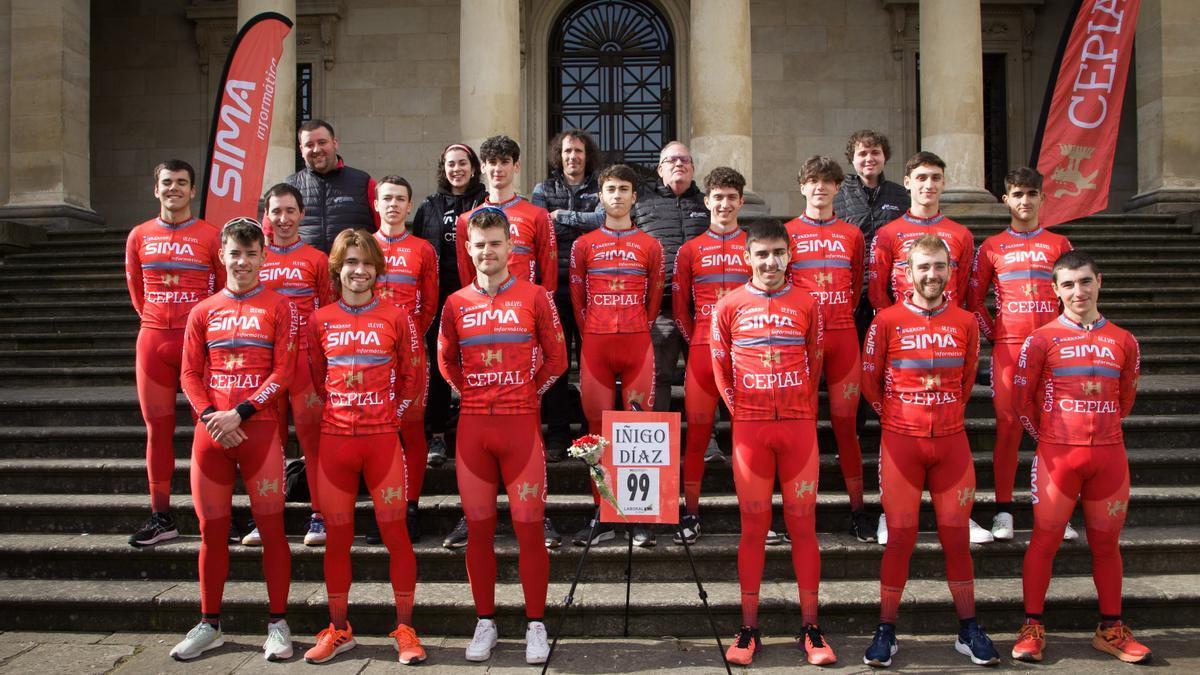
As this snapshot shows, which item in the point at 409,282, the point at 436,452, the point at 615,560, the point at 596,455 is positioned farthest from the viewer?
the point at 436,452

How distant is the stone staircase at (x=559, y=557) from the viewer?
527 cm

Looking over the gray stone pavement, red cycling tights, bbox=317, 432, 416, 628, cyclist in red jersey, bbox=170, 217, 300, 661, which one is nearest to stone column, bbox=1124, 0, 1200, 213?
the gray stone pavement

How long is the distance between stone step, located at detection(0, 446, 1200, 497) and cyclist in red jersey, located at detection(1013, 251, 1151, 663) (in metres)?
1.48

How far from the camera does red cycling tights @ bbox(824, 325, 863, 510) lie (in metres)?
5.70

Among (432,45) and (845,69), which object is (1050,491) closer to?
(845,69)

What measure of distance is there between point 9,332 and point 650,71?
10.1 metres

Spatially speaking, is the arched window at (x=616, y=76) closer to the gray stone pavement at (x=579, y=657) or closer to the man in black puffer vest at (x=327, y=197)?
the man in black puffer vest at (x=327, y=197)

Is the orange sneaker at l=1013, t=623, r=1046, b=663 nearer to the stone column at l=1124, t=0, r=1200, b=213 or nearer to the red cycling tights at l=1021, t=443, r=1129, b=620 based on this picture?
the red cycling tights at l=1021, t=443, r=1129, b=620

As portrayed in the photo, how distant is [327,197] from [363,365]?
1985 millimetres

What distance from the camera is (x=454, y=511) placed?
596 cm

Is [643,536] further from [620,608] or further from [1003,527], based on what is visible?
[1003,527]

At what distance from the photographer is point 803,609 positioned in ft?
15.8

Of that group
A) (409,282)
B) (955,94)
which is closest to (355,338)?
(409,282)

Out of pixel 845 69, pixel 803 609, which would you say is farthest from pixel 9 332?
pixel 845 69
